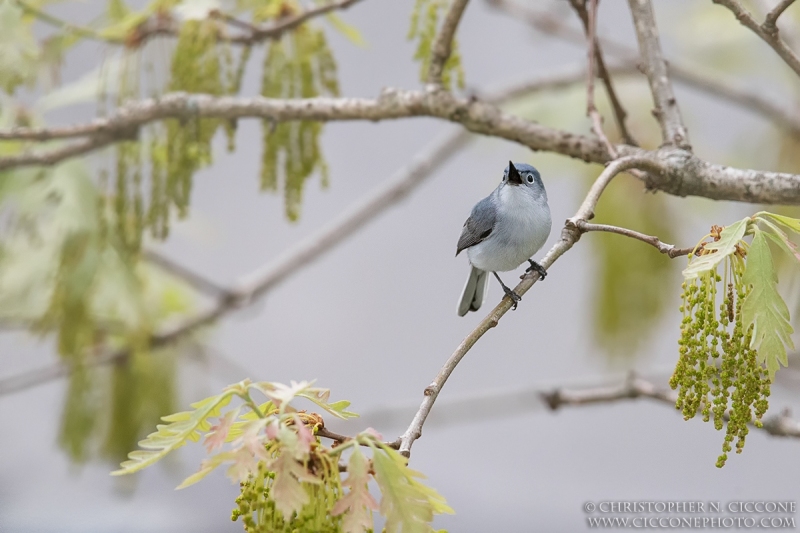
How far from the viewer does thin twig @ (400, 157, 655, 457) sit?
64 centimetres

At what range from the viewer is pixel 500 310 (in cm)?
73

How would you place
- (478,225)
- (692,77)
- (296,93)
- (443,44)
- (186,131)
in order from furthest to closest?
(692,77) → (296,93) → (186,131) → (443,44) → (478,225)

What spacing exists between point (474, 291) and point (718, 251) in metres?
0.64

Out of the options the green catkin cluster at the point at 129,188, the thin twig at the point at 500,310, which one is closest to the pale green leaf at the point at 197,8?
the green catkin cluster at the point at 129,188

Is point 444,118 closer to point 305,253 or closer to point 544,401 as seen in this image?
point 544,401

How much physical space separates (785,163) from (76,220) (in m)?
1.54

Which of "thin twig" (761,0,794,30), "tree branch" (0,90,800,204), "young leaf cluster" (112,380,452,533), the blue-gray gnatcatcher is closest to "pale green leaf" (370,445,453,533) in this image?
"young leaf cluster" (112,380,452,533)

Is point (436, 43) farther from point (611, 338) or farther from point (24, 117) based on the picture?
point (24, 117)

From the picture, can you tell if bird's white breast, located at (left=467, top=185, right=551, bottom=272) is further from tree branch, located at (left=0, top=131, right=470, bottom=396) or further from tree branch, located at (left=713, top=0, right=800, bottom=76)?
tree branch, located at (left=0, top=131, right=470, bottom=396)

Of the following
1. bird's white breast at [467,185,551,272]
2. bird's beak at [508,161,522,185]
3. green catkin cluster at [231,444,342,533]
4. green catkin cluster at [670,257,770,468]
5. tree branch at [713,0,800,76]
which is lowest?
green catkin cluster at [231,444,342,533]

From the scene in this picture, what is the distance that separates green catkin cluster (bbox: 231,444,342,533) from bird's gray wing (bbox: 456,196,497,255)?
1.71 ft

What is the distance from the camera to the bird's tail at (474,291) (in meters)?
1.27

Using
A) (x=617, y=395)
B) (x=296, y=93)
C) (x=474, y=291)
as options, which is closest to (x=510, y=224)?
(x=474, y=291)

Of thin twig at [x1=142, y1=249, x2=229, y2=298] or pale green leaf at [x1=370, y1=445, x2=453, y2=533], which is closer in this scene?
pale green leaf at [x1=370, y1=445, x2=453, y2=533]
